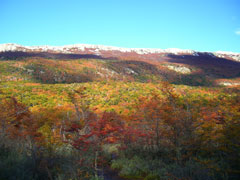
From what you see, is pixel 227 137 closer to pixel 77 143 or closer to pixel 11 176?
pixel 77 143

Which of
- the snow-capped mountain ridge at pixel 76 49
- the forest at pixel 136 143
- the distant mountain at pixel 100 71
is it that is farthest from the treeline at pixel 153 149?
the snow-capped mountain ridge at pixel 76 49

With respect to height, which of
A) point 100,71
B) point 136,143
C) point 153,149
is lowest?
point 136,143

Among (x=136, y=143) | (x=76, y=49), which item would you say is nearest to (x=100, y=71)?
(x=136, y=143)

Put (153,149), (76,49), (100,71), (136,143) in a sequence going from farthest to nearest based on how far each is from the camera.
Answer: (76,49) → (100,71) → (136,143) → (153,149)

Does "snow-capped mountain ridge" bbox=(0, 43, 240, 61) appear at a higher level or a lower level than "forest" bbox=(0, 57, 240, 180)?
higher

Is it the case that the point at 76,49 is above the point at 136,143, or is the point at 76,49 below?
above

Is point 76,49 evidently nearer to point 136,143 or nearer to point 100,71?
point 100,71

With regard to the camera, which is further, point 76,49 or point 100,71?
point 76,49

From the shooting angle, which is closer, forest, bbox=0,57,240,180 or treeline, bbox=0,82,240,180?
treeline, bbox=0,82,240,180

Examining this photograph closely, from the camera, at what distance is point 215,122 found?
8414 mm

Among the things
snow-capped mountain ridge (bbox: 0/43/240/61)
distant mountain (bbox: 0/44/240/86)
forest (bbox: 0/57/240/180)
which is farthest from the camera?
snow-capped mountain ridge (bbox: 0/43/240/61)

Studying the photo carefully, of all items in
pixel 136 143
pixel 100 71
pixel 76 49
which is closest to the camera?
pixel 136 143

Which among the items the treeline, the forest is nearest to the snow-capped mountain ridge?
the forest

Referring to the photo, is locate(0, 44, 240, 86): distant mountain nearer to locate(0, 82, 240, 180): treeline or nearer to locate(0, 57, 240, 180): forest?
locate(0, 57, 240, 180): forest
